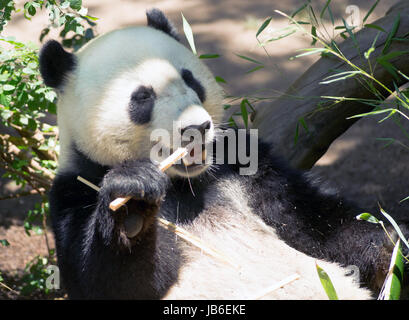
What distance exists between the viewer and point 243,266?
2740 millimetres

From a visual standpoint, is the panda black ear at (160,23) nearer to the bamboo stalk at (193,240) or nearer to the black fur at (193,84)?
the black fur at (193,84)

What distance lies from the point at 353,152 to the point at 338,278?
2.32 metres

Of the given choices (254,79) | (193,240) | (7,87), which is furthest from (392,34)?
(254,79)

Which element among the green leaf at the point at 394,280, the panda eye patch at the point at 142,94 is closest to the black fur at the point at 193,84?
the panda eye patch at the point at 142,94

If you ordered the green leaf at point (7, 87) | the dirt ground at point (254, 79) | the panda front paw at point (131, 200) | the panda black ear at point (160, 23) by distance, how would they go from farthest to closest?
1. the dirt ground at point (254, 79)
2. the green leaf at point (7, 87)
3. the panda black ear at point (160, 23)
4. the panda front paw at point (131, 200)

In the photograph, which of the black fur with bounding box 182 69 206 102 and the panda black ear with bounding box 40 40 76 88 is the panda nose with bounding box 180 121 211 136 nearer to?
the black fur with bounding box 182 69 206 102

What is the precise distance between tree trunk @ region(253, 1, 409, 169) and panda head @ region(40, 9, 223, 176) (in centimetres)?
120

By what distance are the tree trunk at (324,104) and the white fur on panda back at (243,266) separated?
816mm

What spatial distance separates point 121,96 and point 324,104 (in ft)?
5.21

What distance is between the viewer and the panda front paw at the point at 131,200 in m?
2.21

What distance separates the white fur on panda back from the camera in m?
2.64

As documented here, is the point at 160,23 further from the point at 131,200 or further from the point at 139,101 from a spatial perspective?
the point at 131,200

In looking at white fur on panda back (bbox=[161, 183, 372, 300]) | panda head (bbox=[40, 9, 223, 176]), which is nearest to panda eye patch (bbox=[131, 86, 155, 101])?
panda head (bbox=[40, 9, 223, 176])
